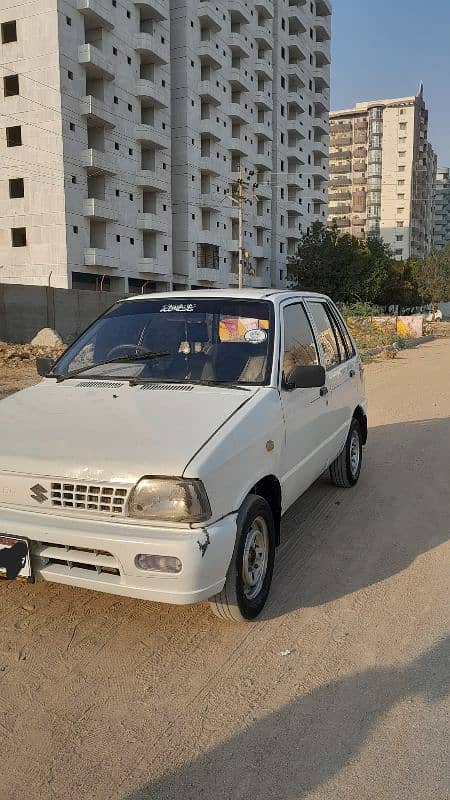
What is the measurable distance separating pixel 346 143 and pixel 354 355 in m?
122

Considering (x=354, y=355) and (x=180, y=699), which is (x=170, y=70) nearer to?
(x=354, y=355)

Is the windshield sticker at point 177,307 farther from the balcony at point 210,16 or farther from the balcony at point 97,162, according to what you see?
the balcony at point 210,16

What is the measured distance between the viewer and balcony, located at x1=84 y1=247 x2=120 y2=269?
39.6 metres

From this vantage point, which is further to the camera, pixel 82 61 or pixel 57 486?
pixel 82 61

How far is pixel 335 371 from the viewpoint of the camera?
492cm

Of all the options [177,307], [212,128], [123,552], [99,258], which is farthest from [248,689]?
[212,128]

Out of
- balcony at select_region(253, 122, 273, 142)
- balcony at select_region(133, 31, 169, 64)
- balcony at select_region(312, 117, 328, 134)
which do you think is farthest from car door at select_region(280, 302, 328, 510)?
balcony at select_region(312, 117, 328, 134)

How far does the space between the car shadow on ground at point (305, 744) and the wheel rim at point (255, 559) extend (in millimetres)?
670

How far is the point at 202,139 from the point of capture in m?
52.2

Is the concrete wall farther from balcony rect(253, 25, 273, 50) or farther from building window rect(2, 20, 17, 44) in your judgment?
balcony rect(253, 25, 273, 50)

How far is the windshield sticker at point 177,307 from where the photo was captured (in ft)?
13.5

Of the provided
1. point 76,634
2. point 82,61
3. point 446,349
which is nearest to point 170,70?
point 82,61

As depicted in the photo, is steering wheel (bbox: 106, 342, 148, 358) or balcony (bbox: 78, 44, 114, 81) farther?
balcony (bbox: 78, 44, 114, 81)

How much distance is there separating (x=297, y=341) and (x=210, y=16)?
56.1 metres
